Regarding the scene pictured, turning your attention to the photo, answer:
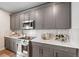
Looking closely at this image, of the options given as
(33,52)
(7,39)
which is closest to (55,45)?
(33,52)

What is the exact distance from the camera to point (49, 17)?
304 centimetres

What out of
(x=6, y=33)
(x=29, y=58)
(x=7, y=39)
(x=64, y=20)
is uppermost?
(x=64, y=20)

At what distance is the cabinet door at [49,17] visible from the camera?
294 cm

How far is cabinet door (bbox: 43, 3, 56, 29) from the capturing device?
9.66 ft

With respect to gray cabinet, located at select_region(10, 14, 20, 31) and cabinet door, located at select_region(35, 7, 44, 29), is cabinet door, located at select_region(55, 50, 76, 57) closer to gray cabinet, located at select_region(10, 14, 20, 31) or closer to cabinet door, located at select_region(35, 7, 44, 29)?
cabinet door, located at select_region(35, 7, 44, 29)

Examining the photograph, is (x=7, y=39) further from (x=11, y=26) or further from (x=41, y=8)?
(x=41, y=8)

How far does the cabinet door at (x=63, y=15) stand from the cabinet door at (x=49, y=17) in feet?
0.54

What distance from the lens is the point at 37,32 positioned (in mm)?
3990

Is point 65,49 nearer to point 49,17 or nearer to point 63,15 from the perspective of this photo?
point 63,15

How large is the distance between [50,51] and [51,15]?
125cm

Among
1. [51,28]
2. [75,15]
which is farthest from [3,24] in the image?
[75,15]

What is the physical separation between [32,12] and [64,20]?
1.62 m

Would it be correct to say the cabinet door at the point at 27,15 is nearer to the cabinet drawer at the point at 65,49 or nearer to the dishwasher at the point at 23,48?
the dishwasher at the point at 23,48

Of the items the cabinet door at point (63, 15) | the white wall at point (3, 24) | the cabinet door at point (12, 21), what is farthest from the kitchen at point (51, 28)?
the white wall at point (3, 24)
